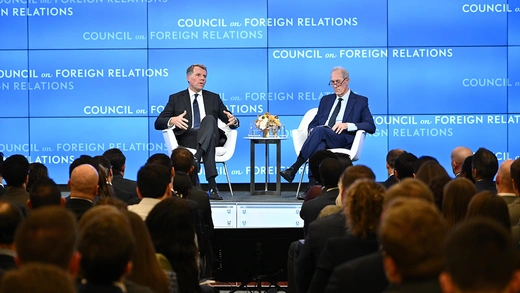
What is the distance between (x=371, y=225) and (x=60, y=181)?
736cm

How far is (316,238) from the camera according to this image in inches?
143

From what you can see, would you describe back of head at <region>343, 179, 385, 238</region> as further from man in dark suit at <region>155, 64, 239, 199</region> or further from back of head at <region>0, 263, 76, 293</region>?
man in dark suit at <region>155, 64, 239, 199</region>

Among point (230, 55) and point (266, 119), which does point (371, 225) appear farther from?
point (230, 55)

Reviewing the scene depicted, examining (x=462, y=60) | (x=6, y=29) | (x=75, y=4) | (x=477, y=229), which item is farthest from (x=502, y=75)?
(x=477, y=229)

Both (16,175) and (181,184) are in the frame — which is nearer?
(181,184)

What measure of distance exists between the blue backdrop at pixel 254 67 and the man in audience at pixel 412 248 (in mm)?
7701

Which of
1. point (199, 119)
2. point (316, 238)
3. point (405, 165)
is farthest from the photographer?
point (199, 119)

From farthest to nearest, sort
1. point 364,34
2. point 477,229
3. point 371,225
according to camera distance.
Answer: point 364,34
point 371,225
point 477,229

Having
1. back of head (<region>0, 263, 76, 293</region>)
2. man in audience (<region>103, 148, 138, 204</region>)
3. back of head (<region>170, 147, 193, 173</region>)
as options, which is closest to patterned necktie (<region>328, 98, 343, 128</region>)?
man in audience (<region>103, 148, 138, 204</region>)

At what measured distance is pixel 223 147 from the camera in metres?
8.50

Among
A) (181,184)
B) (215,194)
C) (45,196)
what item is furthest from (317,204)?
(215,194)

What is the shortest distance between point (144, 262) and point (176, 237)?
1.70 ft

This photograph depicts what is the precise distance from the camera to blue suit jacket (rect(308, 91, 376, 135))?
8.17 meters

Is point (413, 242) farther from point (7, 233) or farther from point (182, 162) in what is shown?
point (182, 162)
